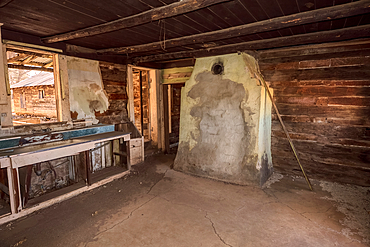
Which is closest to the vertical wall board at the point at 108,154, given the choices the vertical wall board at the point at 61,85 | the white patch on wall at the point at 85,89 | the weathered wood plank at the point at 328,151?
the white patch on wall at the point at 85,89

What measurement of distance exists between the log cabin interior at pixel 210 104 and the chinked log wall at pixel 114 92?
3 cm

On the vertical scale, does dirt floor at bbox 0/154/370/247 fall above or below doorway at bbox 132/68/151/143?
below

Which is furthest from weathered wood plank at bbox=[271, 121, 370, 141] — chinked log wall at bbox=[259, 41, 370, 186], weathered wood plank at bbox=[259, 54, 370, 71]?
→ weathered wood plank at bbox=[259, 54, 370, 71]

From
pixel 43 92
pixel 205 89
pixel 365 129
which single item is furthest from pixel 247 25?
pixel 43 92

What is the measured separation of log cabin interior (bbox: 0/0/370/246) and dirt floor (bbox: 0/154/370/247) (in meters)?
0.04

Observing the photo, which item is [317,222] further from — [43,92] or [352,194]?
[43,92]

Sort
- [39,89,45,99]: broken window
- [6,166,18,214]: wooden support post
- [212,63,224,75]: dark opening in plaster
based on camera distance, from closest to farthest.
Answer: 1. [6,166,18,214]: wooden support post
2. [212,63,224,75]: dark opening in plaster
3. [39,89,45,99]: broken window

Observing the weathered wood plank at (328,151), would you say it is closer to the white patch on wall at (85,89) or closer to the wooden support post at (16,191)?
the white patch on wall at (85,89)

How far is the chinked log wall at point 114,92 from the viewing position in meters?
4.71

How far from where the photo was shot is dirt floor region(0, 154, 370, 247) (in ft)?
8.07

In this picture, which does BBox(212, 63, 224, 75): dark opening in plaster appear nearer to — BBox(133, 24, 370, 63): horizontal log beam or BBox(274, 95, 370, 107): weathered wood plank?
BBox(133, 24, 370, 63): horizontal log beam

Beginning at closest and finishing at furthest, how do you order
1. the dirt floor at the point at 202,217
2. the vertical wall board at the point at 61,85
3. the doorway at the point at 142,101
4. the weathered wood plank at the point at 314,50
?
the dirt floor at the point at 202,217, the weathered wood plank at the point at 314,50, the vertical wall board at the point at 61,85, the doorway at the point at 142,101

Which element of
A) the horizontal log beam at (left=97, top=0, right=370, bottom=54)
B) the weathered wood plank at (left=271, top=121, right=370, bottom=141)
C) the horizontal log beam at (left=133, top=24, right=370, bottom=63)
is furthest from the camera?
the weathered wood plank at (left=271, top=121, right=370, bottom=141)

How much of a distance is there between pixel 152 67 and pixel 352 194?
17.0 feet
